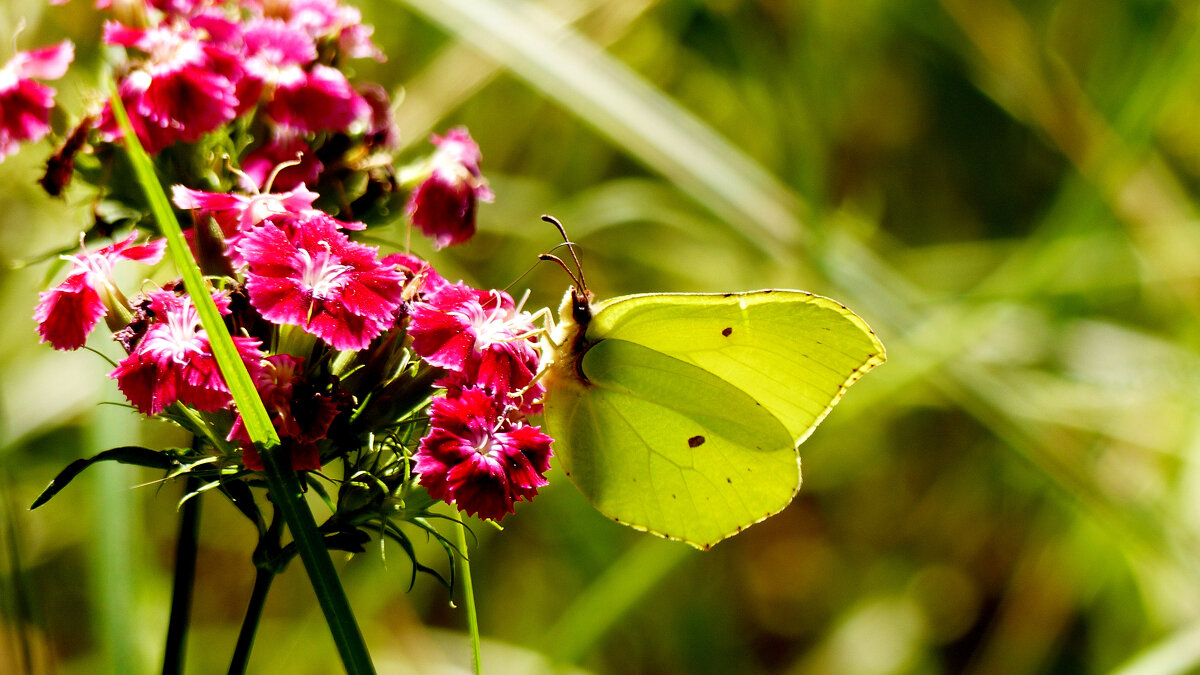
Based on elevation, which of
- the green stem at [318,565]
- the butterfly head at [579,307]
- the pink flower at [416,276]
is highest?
the butterfly head at [579,307]

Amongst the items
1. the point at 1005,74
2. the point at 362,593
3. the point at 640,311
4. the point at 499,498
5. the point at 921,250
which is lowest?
the point at 362,593

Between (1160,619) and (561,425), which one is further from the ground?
(1160,619)

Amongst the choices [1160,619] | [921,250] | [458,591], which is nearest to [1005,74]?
[921,250]

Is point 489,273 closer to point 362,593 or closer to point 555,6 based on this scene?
point 555,6

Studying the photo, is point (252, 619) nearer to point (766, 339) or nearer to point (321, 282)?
point (321, 282)

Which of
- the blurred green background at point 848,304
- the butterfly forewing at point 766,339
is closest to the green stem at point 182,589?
the butterfly forewing at point 766,339

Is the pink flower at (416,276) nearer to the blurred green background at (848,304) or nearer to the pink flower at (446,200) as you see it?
the pink flower at (446,200)

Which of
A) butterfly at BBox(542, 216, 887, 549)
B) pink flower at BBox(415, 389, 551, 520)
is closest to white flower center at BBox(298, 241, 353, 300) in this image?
pink flower at BBox(415, 389, 551, 520)

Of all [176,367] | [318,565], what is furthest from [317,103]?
[318,565]
